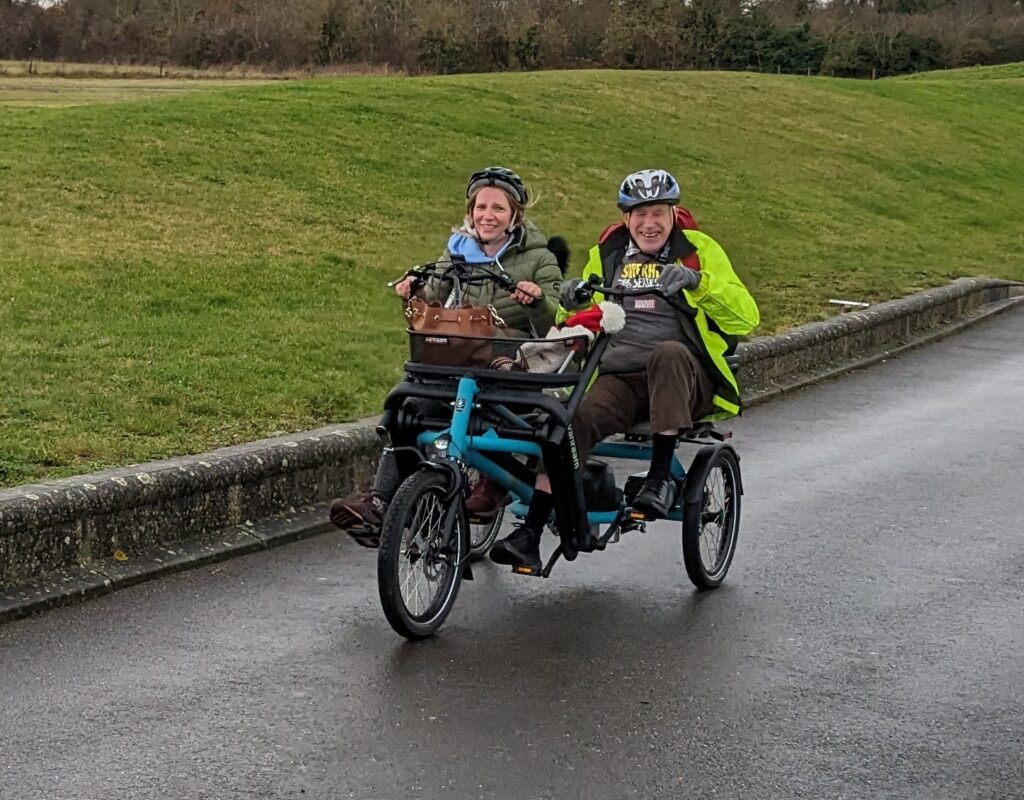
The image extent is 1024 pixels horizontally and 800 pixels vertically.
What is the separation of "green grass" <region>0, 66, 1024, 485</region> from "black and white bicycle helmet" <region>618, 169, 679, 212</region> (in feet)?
8.21

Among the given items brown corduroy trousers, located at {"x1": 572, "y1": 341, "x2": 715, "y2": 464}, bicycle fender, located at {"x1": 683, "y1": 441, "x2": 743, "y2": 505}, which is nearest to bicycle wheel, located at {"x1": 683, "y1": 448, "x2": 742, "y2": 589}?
bicycle fender, located at {"x1": 683, "y1": 441, "x2": 743, "y2": 505}

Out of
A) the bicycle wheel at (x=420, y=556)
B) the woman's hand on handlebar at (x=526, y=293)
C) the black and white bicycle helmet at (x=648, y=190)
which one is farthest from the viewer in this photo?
the black and white bicycle helmet at (x=648, y=190)

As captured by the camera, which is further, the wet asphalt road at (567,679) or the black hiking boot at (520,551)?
the black hiking boot at (520,551)

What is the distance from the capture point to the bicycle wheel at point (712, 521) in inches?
251

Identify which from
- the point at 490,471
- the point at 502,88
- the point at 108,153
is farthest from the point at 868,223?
the point at 490,471

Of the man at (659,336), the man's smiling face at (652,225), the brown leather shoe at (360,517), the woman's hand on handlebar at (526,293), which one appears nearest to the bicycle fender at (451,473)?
the brown leather shoe at (360,517)

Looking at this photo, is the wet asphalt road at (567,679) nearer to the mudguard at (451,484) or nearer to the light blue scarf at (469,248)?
the mudguard at (451,484)

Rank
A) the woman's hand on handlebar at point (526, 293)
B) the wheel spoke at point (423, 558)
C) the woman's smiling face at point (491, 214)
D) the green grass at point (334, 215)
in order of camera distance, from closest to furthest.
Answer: the wheel spoke at point (423, 558) → the woman's hand on handlebar at point (526, 293) → the woman's smiling face at point (491, 214) → the green grass at point (334, 215)

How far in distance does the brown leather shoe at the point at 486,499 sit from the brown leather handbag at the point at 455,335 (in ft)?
2.05

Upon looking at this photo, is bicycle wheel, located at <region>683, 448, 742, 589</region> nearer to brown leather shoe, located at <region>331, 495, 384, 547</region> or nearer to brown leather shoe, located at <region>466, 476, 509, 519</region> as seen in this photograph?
brown leather shoe, located at <region>466, 476, 509, 519</region>

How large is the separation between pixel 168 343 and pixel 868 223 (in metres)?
15.6

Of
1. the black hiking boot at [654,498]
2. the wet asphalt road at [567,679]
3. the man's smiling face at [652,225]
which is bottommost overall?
the wet asphalt road at [567,679]

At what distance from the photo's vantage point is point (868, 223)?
76.1 feet

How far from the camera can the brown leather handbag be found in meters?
5.86
